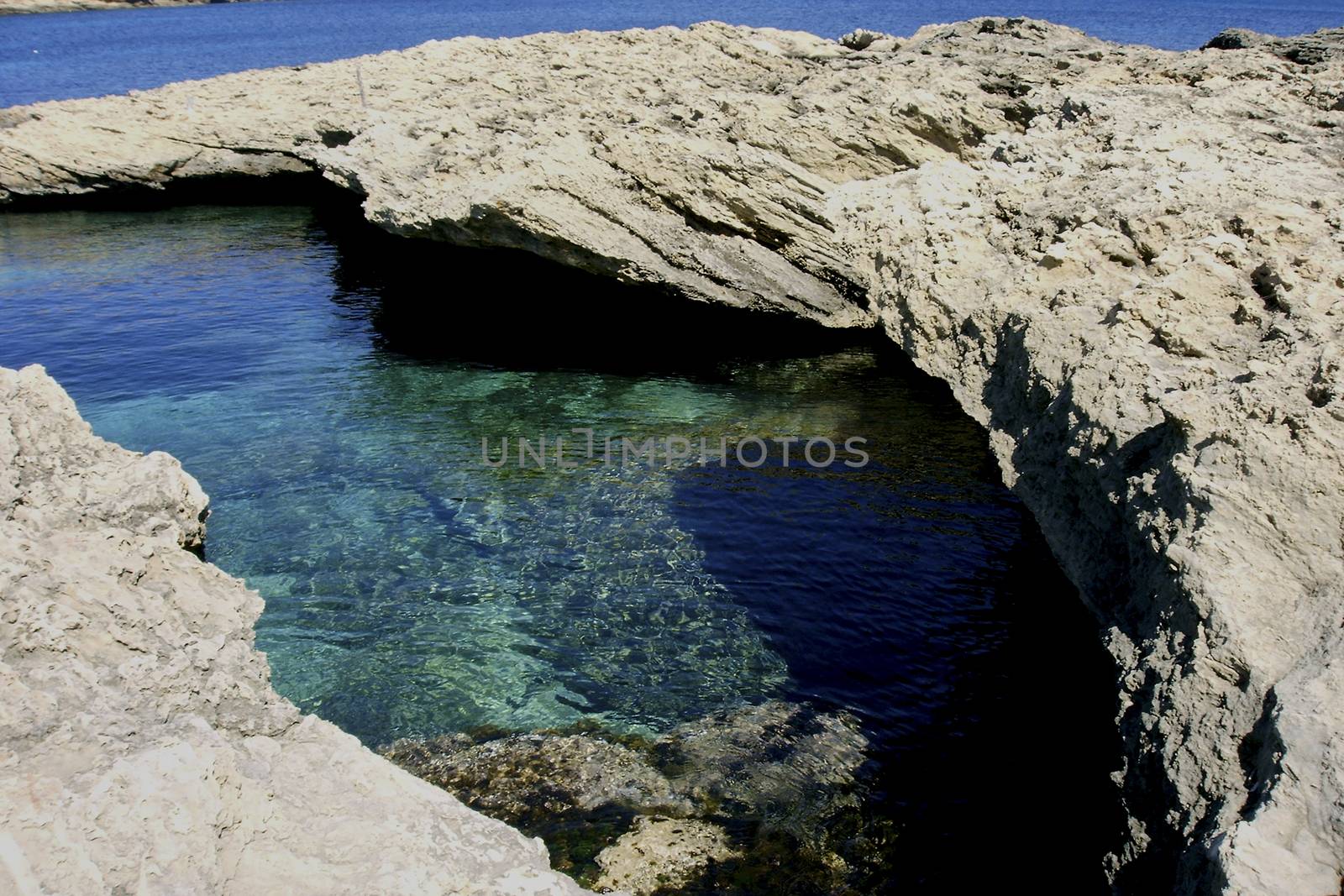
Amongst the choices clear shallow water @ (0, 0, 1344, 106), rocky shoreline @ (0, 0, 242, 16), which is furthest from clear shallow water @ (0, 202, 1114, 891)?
rocky shoreline @ (0, 0, 242, 16)

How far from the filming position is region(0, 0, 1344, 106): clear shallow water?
69250 mm

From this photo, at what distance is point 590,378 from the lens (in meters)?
19.2

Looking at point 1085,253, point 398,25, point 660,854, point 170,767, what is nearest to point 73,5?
point 398,25

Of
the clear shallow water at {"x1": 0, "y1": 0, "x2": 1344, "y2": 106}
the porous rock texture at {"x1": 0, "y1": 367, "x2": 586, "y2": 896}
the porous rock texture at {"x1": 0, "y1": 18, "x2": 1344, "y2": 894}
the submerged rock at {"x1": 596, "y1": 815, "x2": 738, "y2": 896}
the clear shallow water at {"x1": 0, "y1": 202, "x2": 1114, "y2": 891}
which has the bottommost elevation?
the submerged rock at {"x1": 596, "y1": 815, "x2": 738, "y2": 896}

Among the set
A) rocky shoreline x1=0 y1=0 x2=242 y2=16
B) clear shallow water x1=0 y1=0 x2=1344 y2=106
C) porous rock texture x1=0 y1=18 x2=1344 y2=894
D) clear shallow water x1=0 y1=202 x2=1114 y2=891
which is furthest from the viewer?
rocky shoreline x1=0 y1=0 x2=242 y2=16

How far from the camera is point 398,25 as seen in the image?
106m

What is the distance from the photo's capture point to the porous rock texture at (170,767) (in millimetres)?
4270

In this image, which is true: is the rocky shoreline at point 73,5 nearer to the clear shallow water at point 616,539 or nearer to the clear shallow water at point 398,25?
the clear shallow water at point 398,25

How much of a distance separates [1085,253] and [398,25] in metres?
109

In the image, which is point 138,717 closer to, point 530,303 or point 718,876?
point 718,876

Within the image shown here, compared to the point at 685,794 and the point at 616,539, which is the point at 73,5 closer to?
the point at 616,539

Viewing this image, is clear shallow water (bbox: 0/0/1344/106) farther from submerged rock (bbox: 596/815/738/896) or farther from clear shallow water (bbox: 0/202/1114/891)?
submerged rock (bbox: 596/815/738/896)

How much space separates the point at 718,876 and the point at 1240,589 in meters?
4.35

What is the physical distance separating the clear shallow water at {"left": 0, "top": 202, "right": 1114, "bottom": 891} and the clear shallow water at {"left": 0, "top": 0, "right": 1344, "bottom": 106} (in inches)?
2000
